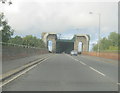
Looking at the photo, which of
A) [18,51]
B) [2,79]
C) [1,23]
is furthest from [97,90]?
[1,23]

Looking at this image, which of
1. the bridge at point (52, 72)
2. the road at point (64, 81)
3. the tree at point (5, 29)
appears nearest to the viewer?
the road at point (64, 81)

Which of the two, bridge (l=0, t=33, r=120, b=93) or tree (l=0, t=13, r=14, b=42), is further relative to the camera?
tree (l=0, t=13, r=14, b=42)

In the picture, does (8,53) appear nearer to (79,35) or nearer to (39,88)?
(39,88)

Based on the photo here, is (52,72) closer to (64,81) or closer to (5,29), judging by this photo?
(64,81)

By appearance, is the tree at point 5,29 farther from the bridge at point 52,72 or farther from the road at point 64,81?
the road at point 64,81

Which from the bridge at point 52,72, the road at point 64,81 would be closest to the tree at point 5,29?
the bridge at point 52,72

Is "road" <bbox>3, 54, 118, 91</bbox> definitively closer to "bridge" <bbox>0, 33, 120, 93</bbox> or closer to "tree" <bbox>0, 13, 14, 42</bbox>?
"bridge" <bbox>0, 33, 120, 93</bbox>

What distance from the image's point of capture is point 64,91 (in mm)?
12242

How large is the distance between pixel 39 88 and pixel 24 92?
Result: 1344 mm

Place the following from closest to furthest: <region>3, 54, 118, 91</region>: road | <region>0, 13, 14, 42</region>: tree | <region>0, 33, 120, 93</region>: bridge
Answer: <region>3, 54, 118, 91</region>: road, <region>0, 33, 120, 93</region>: bridge, <region>0, 13, 14, 42</region>: tree

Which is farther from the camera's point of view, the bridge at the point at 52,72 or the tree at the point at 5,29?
the tree at the point at 5,29

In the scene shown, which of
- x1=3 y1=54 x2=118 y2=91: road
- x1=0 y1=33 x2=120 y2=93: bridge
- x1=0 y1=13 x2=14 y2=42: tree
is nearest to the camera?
x1=3 y1=54 x2=118 y2=91: road

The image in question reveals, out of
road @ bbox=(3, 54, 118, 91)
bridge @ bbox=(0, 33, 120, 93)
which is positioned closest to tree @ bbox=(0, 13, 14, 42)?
bridge @ bbox=(0, 33, 120, 93)

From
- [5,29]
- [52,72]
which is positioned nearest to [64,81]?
[52,72]
